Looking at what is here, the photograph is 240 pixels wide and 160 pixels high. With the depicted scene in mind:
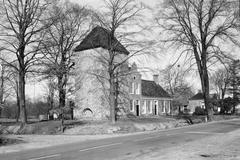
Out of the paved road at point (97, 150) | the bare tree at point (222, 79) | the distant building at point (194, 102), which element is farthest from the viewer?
the distant building at point (194, 102)

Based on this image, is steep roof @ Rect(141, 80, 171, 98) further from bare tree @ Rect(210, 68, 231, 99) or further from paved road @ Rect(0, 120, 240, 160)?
paved road @ Rect(0, 120, 240, 160)

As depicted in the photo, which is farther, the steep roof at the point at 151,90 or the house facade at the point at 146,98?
the steep roof at the point at 151,90

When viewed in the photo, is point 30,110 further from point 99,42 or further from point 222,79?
point 222,79

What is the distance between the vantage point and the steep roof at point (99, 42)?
36406 mm

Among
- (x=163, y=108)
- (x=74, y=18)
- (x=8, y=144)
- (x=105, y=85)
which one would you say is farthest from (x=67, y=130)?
(x=163, y=108)

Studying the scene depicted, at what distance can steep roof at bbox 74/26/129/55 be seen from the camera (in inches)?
1433

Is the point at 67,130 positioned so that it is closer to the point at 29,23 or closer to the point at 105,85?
the point at 29,23

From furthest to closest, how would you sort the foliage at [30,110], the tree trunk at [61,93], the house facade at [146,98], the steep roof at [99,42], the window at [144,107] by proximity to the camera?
the foliage at [30,110], the window at [144,107], the house facade at [146,98], the steep roof at [99,42], the tree trunk at [61,93]

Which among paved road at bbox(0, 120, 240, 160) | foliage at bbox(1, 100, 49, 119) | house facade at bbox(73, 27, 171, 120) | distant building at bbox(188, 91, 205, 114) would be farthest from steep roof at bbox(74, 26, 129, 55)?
distant building at bbox(188, 91, 205, 114)

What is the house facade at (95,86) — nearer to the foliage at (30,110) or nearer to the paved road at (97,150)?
the paved road at (97,150)

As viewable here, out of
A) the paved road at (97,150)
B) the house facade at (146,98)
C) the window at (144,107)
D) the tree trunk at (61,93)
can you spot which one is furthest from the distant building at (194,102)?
Answer: the paved road at (97,150)

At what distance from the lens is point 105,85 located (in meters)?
46.4

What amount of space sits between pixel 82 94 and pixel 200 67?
18.3m

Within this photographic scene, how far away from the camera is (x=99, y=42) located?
41344mm
